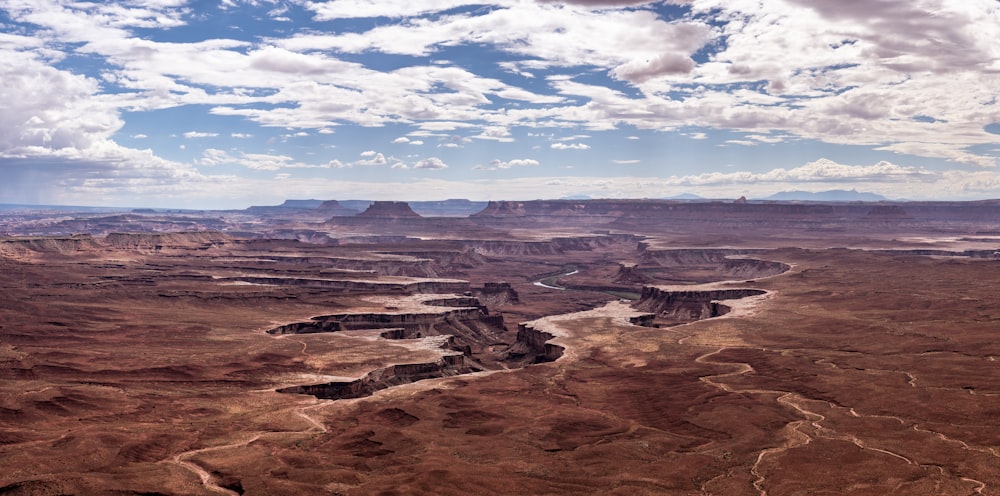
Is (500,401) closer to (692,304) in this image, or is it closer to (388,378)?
(388,378)

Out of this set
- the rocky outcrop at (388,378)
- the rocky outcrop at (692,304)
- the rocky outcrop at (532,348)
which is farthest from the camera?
the rocky outcrop at (692,304)

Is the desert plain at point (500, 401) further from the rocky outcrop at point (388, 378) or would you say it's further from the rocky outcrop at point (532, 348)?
the rocky outcrop at point (532, 348)

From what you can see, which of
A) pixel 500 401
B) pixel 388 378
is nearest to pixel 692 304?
pixel 388 378

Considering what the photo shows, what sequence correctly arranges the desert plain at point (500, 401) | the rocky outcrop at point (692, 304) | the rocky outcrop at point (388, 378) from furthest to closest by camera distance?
the rocky outcrop at point (692, 304) → the rocky outcrop at point (388, 378) → the desert plain at point (500, 401)

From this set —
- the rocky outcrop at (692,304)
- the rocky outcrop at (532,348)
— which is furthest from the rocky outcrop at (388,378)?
the rocky outcrop at (692,304)

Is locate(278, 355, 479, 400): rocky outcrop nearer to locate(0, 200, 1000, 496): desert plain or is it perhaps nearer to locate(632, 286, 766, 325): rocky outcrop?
locate(0, 200, 1000, 496): desert plain

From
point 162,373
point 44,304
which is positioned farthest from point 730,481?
point 44,304

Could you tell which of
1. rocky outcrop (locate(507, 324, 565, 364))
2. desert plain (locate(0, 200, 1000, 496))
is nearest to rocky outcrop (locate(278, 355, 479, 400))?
desert plain (locate(0, 200, 1000, 496))
